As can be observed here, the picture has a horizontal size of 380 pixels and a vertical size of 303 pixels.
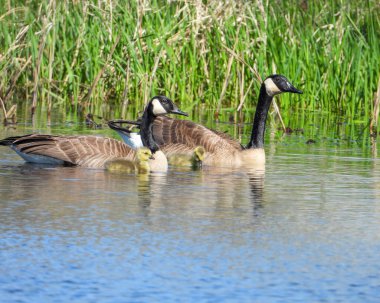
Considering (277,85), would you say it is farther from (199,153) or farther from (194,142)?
(199,153)

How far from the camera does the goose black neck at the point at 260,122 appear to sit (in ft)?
35.6

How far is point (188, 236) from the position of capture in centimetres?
633

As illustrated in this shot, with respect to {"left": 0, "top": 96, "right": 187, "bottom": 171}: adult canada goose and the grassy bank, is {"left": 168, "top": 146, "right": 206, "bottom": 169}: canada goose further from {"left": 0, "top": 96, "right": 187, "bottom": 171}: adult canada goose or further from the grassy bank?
the grassy bank

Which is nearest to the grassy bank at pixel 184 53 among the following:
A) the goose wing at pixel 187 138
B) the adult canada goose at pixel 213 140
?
the adult canada goose at pixel 213 140

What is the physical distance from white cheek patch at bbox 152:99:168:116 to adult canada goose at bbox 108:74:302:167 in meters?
0.38

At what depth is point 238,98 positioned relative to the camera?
52.1ft

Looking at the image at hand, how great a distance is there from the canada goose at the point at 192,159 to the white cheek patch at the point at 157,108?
1.62 ft

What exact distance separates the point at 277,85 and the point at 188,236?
18.3 feet

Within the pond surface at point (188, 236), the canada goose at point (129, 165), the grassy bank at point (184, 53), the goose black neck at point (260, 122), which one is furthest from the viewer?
the grassy bank at point (184, 53)

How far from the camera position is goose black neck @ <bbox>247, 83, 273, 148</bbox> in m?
10.9

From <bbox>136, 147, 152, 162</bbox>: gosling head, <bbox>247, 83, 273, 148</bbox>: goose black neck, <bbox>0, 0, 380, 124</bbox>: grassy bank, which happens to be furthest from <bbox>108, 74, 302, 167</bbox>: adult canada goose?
<bbox>0, 0, 380, 124</bbox>: grassy bank

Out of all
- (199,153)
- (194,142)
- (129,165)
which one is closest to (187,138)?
(194,142)

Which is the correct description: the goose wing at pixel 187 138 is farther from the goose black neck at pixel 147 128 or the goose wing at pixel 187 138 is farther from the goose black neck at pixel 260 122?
the goose black neck at pixel 147 128

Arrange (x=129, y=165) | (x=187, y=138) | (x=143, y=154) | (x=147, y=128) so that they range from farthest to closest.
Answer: (x=187, y=138)
(x=147, y=128)
(x=143, y=154)
(x=129, y=165)
